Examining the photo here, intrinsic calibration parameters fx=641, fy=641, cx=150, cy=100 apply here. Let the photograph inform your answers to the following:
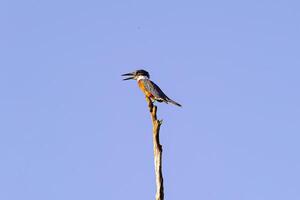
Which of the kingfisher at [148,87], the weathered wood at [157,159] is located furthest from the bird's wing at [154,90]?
the weathered wood at [157,159]

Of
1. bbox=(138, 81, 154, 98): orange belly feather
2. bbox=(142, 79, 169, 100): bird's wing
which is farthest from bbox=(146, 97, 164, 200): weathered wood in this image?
bbox=(138, 81, 154, 98): orange belly feather

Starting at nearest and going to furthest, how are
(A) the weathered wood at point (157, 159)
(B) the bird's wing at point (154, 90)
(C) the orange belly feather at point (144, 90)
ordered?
(A) the weathered wood at point (157, 159)
(B) the bird's wing at point (154, 90)
(C) the orange belly feather at point (144, 90)

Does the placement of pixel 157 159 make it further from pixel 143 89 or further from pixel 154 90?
pixel 143 89

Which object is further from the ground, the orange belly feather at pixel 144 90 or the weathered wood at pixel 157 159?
the orange belly feather at pixel 144 90

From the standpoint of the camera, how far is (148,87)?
57.1 ft

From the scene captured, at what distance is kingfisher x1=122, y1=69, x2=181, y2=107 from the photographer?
1686cm

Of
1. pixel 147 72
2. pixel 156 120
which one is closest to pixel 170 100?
pixel 147 72

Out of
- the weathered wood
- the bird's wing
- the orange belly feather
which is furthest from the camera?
the orange belly feather

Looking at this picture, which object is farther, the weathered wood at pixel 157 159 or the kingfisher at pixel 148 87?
the kingfisher at pixel 148 87

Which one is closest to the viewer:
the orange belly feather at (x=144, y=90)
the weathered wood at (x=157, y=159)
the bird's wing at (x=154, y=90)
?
the weathered wood at (x=157, y=159)

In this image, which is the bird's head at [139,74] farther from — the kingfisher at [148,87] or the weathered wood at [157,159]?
the weathered wood at [157,159]

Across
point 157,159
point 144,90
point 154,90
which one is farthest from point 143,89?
point 157,159

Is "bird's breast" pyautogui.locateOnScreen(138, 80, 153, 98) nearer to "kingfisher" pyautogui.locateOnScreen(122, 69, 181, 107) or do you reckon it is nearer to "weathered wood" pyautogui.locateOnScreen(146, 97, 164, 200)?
"kingfisher" pyautogui.locateOnScreen(122, 69, 181, 107)

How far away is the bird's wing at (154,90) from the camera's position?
55.3ft
